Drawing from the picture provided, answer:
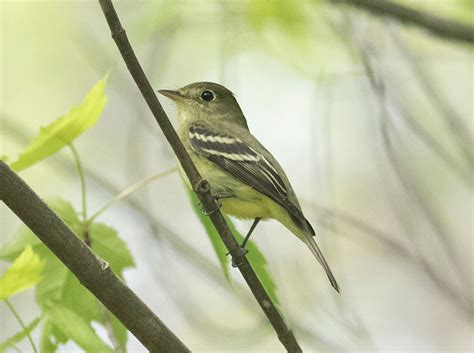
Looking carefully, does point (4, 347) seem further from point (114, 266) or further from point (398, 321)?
point (398, 321)

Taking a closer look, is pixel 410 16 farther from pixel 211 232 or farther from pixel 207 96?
pixel 211 232

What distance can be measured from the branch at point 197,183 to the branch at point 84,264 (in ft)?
1.28

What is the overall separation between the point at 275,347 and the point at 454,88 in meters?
3.82

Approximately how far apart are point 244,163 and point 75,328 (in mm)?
2664

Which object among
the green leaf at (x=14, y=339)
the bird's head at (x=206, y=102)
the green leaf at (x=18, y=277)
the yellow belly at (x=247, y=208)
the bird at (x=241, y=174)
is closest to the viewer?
the green leaf at (x=18, y=277)

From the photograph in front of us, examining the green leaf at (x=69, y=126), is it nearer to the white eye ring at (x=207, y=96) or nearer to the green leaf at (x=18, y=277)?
the green leaf at (x=18, y=277)

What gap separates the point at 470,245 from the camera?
384 inches

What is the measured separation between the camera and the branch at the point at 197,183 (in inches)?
99.6

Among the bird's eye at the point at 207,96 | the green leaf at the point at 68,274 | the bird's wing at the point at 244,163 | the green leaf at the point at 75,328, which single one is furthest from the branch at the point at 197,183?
the bird's eye at the point at 207,96

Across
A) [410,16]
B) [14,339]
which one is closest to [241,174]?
[410,16]

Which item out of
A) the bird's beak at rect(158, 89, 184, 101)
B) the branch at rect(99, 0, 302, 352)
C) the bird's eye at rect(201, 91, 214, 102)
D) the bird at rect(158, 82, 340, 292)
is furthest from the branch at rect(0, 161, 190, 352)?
the bird's eye at rect(201, 91, 214, 102)

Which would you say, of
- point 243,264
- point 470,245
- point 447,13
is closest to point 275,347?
point 470,245

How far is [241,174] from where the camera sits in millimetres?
4867

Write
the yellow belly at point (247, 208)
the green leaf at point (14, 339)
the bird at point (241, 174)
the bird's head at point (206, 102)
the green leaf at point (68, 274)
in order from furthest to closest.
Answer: the bird's head at point (206, 102) → the yellow belly at point (247, 208) → the bird at point (241, 174) → the green leaf at point (68, 274) → the green leaf at point (14, 339)
